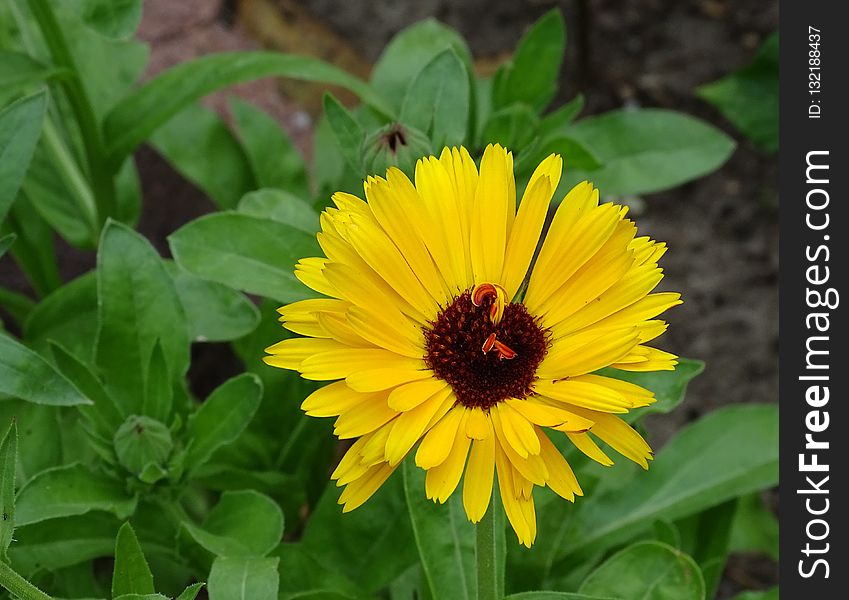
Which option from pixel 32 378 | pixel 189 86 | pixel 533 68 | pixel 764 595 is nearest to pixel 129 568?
pixel 32 378

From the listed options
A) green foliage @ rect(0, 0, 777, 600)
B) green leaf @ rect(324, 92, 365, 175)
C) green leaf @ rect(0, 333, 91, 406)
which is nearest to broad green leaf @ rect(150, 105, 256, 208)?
green foliage @ rect(0, 0, 777, 600)

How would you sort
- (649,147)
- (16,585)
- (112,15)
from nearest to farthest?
(16,585) → (112,15) → (649,147)

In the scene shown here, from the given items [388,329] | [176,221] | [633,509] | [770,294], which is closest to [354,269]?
[388,329]

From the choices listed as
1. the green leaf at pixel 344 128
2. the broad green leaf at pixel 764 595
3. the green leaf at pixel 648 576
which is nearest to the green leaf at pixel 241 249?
the green leaf at pixel 344 128

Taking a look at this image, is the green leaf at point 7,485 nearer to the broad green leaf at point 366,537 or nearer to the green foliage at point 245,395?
the green foliage at point 245,395

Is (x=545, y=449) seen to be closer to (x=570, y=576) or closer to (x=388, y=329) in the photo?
(x=388, y=329)

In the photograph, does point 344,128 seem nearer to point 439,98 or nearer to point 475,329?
point 439,98
